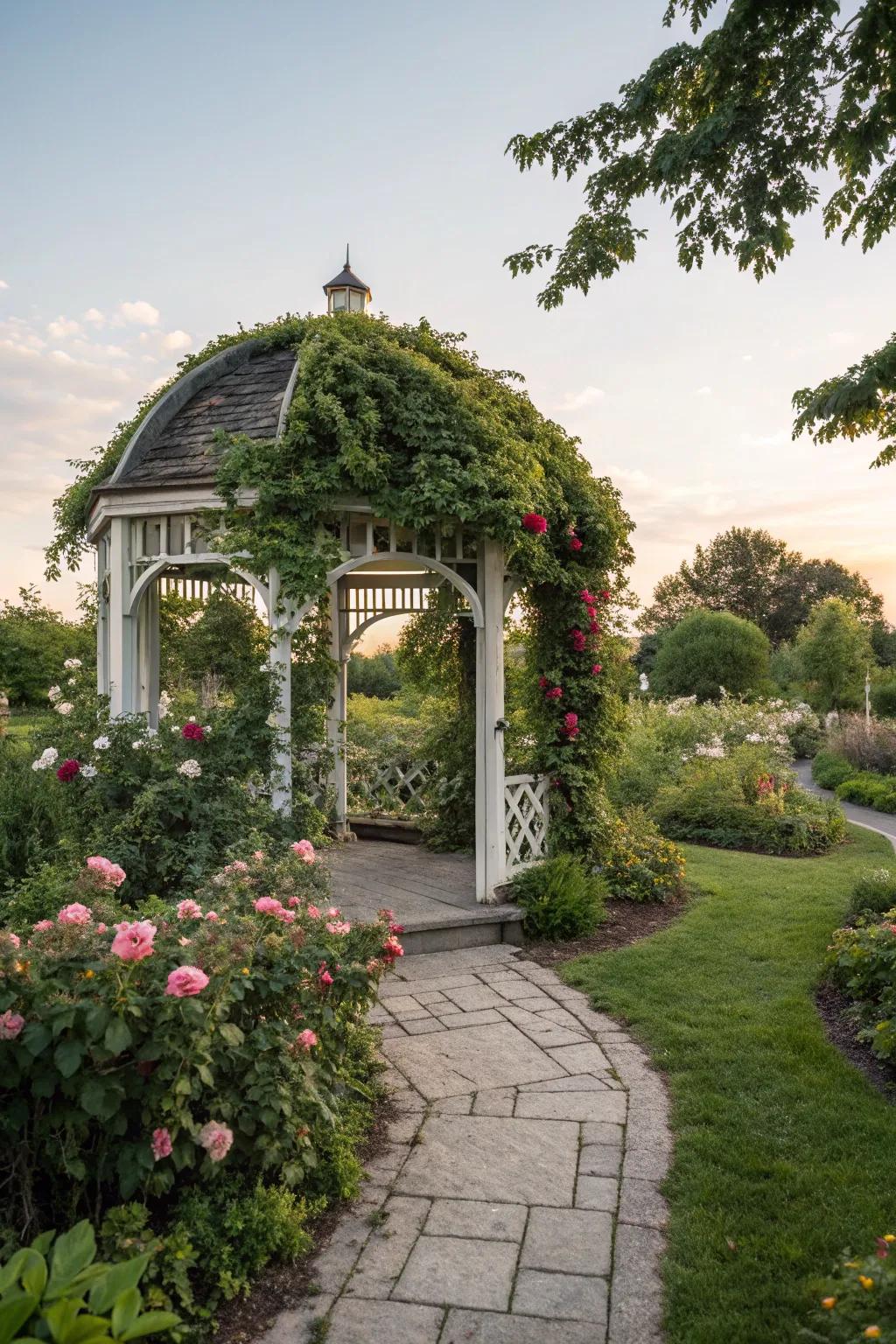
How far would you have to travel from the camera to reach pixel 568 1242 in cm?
275

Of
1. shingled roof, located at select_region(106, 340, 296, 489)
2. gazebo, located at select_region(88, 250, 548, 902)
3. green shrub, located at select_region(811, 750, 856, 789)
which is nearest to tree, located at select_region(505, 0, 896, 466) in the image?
gazebo, located at select_region(88, 250, 548, 902)

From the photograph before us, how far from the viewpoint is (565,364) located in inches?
309

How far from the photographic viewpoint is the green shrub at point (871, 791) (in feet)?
42.0

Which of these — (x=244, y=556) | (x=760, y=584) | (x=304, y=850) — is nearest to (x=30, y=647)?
(x=244, y=556)

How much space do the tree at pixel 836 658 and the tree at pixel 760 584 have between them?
15.7 m

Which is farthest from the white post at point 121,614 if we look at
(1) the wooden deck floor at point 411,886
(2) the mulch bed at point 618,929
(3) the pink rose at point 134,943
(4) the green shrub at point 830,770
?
(4) the green shrub at point 830,770

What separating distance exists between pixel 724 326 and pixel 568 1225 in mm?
6593

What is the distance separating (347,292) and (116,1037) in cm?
703

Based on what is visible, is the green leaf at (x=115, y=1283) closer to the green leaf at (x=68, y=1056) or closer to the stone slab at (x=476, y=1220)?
the green leaf at (x=68, y=1056)

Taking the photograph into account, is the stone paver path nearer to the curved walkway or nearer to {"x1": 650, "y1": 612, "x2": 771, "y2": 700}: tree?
the curved walkway

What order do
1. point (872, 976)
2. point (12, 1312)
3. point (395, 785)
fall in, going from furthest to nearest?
point (395, 785) → point (872, 976) → point (12, 1312)

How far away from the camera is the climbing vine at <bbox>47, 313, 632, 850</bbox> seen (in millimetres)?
5492

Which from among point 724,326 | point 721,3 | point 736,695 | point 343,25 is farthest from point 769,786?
point 736,695

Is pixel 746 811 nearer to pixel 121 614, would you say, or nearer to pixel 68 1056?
pixel 121 614
